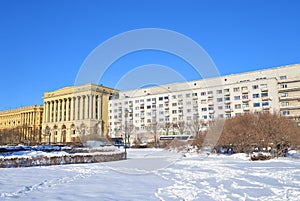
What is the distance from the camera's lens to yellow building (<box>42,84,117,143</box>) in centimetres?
7819

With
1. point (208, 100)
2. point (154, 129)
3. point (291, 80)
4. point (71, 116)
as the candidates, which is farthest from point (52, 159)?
point (71, 116)

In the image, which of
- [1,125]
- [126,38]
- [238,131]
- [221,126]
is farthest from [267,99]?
[1,125]

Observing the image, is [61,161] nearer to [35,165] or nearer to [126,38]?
[35,165]

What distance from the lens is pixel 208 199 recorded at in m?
8.36

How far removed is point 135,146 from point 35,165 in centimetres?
4277

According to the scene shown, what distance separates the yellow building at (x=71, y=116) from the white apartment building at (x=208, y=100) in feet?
18.0

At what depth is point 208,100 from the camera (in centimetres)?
7369

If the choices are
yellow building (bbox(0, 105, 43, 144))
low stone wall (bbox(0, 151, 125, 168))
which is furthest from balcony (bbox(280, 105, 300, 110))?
yellow building (bbox(0, 105, 43, 144))

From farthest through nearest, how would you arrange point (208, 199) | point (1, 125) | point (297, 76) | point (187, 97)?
point (1, 125), point (187, 97), point (297, 76), point (208, 199)

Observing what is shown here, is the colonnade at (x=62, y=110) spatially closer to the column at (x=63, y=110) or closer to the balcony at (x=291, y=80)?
the column at (x=63, y=110)

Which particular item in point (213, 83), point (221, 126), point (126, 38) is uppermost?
point (213, 83)

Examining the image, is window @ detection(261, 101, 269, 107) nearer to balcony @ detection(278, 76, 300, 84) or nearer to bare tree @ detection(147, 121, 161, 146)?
balcony @ detection(278, 76, 300, 84)

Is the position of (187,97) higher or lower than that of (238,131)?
higher

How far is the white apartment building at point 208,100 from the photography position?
6556 centimetres
